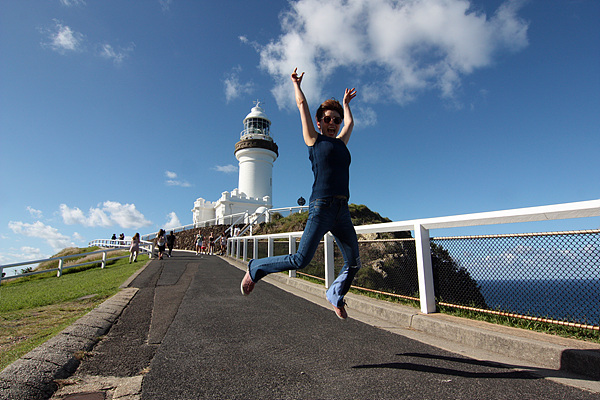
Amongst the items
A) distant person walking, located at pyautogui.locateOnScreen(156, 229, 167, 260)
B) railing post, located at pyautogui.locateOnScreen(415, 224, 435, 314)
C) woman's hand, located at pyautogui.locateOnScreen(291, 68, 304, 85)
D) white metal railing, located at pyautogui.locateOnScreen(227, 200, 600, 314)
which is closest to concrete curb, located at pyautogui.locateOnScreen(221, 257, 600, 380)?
railing post, located at pyautogui.locateOnScreen(415, 224, 435, 314)

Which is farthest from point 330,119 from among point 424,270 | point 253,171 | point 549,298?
point 253,171

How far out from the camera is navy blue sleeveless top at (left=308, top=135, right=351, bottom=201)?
8.34ft

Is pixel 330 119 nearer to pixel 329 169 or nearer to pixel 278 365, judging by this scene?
pixel 329 169

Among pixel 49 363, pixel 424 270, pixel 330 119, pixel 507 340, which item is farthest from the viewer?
pixel 424 270

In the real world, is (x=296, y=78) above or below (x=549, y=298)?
above

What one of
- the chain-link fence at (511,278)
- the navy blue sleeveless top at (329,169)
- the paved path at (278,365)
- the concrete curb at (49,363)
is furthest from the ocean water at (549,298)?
the concrete curb at (49,363)

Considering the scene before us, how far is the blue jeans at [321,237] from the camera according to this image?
252cm

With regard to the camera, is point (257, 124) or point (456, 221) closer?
point (456, 221)

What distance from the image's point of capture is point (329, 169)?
255cm

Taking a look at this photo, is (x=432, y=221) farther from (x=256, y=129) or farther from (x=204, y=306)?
(x=256, y=129)

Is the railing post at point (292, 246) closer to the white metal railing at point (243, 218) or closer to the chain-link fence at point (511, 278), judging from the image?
the chain-link fence at point (511, 278)

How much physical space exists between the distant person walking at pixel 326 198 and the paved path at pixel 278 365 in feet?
1.63

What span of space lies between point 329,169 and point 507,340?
6.77 ft

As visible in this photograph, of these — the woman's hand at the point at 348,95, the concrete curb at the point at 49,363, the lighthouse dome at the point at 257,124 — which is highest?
the lighthouse dome at the point at 257,124
